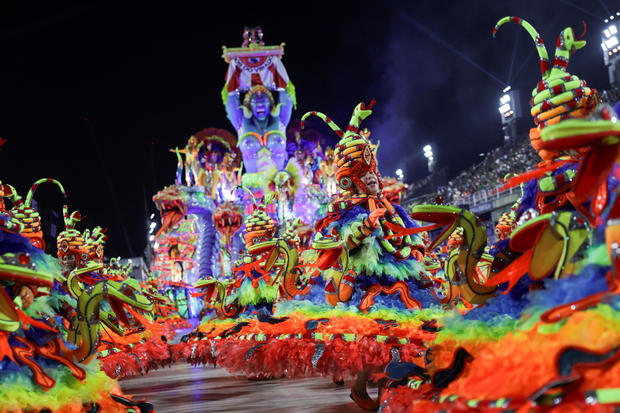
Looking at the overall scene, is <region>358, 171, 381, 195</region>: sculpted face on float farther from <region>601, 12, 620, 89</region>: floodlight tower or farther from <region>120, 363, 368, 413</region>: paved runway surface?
<region>601, 12, 620, 89</region>: floodlight tower

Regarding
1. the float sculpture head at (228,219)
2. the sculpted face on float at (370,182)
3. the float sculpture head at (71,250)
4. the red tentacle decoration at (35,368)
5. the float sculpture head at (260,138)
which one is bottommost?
the red tentacle decoration at (35,368)

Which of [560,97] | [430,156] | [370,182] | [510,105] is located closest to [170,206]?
[370,182]

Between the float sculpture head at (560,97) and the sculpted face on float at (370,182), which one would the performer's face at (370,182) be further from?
the float sculpture head at (560,97)

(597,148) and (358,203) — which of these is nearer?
(597,148)

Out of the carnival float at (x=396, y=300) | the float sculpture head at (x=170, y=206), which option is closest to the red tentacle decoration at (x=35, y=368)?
the carnival float at (x=396, y=300)

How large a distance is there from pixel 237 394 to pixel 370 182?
201cm

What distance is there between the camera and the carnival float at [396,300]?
1.31 m

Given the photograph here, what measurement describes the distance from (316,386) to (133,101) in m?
15.4

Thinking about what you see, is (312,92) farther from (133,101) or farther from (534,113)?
(534,113)

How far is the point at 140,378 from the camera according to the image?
21.0 feet

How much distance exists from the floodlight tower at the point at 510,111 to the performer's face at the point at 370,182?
24.5 meters

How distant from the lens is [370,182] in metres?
3.92

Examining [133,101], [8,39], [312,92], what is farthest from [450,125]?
[8,39]

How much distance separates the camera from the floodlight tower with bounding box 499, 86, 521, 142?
2725 centimetres
